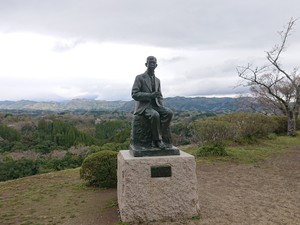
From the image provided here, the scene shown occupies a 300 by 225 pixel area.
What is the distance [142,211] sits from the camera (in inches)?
201

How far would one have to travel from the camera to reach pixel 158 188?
516cm

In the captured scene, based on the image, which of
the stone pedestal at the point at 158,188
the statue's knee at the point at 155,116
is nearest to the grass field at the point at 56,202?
the stone pedestal at the point at 158,188

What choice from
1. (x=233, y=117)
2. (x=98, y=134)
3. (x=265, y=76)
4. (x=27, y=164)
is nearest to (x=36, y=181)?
(x=27, y=164)

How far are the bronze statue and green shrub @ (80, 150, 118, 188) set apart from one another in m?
1.83

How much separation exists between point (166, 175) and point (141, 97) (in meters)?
1.49

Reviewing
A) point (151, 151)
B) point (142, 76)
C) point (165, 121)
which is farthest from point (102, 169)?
point (142, 76)

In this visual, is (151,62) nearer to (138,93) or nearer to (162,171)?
(138,93)

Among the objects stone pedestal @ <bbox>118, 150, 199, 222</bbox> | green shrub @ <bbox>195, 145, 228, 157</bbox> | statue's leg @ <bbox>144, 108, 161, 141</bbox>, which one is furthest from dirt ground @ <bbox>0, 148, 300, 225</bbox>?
green shrub @ <bbox>195, 145, 228, 157</bbox>

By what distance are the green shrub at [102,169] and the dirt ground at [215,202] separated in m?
0.28

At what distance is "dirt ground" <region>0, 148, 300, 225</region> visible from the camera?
5230 mm

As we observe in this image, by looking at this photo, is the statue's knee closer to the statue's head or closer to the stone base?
the stone base

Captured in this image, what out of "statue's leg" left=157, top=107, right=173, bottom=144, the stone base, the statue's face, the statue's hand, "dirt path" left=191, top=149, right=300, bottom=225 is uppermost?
the statue's face

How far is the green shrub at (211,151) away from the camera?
11.7 meters

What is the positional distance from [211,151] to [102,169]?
5507 millimetres
